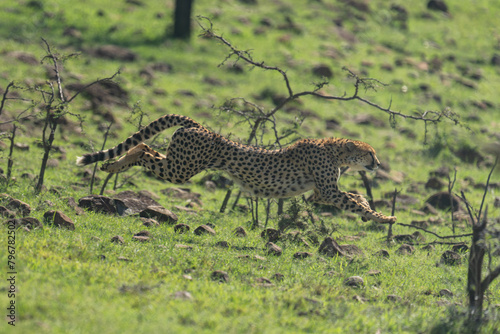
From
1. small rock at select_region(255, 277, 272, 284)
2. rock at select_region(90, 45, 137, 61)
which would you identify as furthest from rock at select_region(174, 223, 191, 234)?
rock at select_region(90, 45, 137, 61)

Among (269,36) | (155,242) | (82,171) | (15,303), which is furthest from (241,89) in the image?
(15,303)

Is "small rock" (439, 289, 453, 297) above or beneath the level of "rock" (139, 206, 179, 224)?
above

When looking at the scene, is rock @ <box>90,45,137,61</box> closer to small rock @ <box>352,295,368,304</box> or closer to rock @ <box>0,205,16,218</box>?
rock @ <box>0,205,16,218</box>

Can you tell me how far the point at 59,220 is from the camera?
8.66m

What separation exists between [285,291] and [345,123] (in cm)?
→ 1157

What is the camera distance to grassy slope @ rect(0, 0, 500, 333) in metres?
6.70

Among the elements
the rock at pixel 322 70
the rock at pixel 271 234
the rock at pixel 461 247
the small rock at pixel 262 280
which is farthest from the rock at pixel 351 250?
the rock at pixel 322 70

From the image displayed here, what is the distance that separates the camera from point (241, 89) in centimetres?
1958

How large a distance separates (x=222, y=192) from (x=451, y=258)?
481cm

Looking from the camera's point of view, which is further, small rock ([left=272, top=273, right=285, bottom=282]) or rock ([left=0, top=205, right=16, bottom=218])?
rock ([left=0, top=205, right=16, bottom=218])

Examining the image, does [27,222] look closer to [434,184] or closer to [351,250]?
[351,250]

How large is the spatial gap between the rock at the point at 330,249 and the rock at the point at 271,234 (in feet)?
2.02

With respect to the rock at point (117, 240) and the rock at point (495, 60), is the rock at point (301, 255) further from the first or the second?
the rock at point (495, 60)

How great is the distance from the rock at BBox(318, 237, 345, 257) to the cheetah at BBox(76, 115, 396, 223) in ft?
2.49
